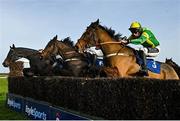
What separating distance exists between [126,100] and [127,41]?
335 centimetres

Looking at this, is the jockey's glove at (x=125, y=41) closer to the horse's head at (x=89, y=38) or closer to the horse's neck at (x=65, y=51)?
the horse's head at (x=89, y=38)

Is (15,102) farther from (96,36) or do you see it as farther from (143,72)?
(143,72)

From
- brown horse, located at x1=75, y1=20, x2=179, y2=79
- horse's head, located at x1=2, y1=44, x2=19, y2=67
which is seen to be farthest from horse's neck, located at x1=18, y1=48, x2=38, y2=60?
brown horse, located at x1=75, y1=20, x2=179, y2=79

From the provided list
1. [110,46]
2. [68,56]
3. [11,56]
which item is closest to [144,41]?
[110,46]

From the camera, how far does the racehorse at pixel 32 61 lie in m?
15.0

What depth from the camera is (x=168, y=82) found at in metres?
6.23

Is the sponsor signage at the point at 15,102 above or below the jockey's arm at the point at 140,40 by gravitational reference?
below

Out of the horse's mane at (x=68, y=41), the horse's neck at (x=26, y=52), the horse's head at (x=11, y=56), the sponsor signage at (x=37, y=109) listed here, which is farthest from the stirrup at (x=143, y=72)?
the horse's head at (x=11, y=56)

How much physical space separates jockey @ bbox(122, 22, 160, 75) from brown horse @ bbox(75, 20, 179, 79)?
0.70 feet

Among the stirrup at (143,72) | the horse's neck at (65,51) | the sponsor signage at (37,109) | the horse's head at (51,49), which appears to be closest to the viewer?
the sponsor signage at (37,109)

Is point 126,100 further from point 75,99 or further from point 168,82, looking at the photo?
point 75,99

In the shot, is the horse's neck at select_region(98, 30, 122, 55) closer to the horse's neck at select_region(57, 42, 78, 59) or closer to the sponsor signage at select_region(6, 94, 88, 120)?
the sponsor signage at select_region(6, 94, 88, 120)

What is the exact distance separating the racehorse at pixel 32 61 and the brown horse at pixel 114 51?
3.71m

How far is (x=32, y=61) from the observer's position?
16.0 metres
